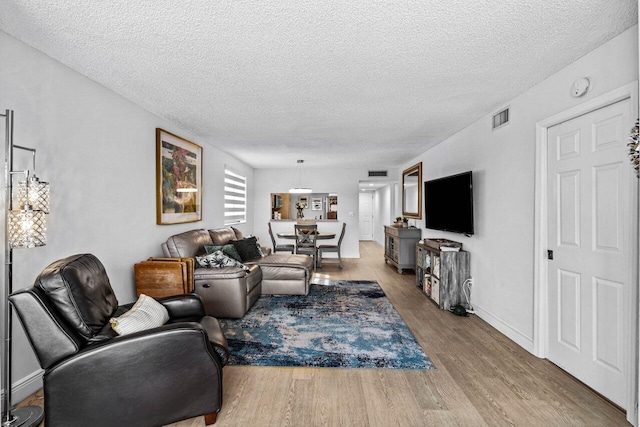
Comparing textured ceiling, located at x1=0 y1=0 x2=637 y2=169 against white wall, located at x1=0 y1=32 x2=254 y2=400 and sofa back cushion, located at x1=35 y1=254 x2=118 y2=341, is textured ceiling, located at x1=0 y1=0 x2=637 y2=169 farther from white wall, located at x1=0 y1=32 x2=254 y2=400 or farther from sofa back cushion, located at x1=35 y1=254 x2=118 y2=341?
sofa back cushion, located at x1=35 y1=254 x2=118 y2=341

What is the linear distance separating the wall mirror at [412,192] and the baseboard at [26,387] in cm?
568

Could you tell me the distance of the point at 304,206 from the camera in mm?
8547

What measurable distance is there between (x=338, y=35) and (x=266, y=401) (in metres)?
2.47

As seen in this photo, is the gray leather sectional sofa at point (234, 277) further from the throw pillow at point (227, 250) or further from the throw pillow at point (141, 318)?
the throw pillow at point (141, 318)

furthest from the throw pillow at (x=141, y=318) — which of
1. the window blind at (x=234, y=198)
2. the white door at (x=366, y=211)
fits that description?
the white door at (x=366, y=211)

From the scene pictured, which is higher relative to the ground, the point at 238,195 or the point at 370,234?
the point at 238,195

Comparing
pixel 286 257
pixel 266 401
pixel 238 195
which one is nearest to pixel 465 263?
pixel 286 257

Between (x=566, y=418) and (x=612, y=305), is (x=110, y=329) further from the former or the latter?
(x=612, y=305)

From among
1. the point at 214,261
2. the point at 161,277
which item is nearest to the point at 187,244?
the point at 214,261

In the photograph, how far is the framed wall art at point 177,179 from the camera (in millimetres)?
3834

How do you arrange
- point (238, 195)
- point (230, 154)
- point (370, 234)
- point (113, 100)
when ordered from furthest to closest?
point (370, 234) < point (238, 195) < point (230, 154) < point (113, 100)

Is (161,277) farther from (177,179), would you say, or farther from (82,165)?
(177,179)

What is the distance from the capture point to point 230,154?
635 centimetres

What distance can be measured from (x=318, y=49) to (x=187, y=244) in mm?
2900
